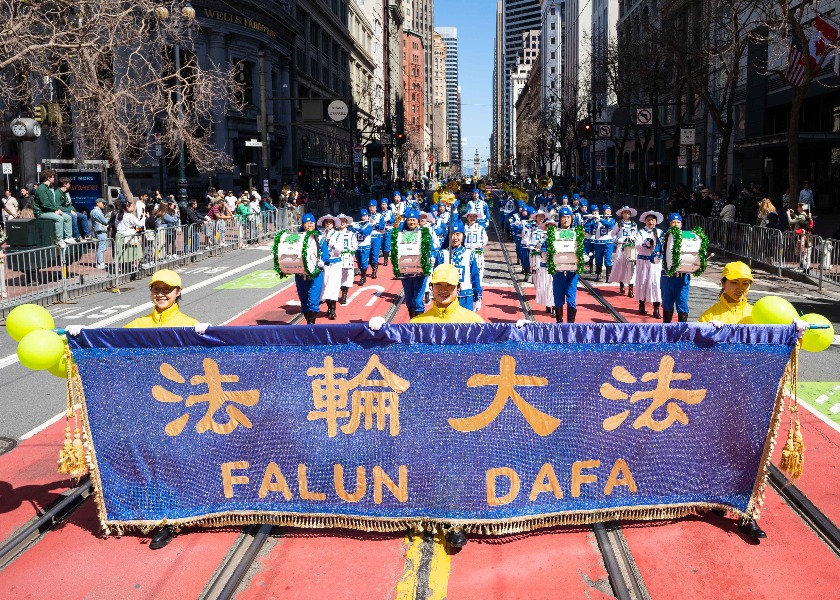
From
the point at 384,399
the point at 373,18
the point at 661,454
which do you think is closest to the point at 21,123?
the point at 384,399

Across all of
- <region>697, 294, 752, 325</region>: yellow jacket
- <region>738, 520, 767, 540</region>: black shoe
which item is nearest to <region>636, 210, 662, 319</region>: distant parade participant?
<region>697, 294, 752, 325</region>: yellow jacket

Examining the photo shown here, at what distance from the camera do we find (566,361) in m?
5.48

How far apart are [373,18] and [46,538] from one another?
377ft

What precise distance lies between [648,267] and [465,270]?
370cm

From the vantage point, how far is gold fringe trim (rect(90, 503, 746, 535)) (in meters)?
5.57

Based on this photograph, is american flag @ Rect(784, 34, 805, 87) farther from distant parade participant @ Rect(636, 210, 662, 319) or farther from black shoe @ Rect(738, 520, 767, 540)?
black shoe @ Rect(738, 520, 767, 540)

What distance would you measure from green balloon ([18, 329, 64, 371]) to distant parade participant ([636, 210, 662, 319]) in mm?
10693

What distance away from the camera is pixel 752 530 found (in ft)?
18.5

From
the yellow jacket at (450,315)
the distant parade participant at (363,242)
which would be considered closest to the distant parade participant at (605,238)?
the distant parade participant at (363,242)

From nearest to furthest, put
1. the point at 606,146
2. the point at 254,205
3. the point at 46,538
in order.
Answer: the point at 46,538, the point at 254,205, the point at 606,146

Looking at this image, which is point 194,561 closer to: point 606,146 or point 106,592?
point 106,592

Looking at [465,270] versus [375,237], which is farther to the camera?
[375,237]

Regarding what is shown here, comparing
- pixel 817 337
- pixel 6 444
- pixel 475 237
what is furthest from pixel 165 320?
pixel 475 237

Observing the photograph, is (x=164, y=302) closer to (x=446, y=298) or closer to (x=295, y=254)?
(x=446, y=298)
